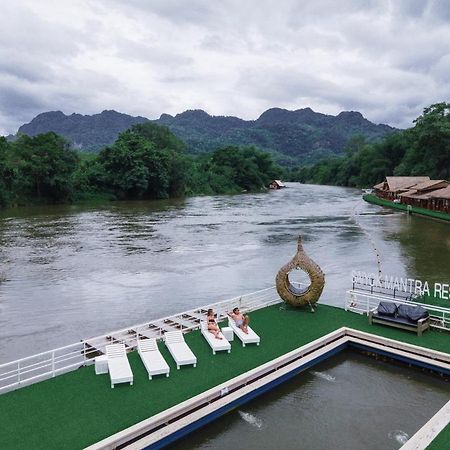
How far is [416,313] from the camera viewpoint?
12.1 meters

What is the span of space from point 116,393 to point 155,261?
659 inches

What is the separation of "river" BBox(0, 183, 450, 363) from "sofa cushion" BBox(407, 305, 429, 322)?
5.13 m

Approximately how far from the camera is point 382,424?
8.77 m

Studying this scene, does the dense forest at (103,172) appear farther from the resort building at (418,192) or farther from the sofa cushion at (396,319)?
the sofa cushion at (396,319)

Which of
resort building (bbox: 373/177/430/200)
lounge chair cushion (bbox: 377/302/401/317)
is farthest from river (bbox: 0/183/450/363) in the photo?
resort building (bbox: 373/177/430/200)

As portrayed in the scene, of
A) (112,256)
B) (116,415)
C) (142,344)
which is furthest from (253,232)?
(116,415)

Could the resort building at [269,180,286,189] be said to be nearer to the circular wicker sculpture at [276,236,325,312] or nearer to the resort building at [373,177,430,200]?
the resort building at [373,177,430,200]

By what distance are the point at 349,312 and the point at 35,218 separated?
131ft

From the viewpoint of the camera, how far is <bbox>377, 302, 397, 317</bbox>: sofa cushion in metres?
12.5

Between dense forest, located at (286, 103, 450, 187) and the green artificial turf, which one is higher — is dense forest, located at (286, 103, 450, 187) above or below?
above

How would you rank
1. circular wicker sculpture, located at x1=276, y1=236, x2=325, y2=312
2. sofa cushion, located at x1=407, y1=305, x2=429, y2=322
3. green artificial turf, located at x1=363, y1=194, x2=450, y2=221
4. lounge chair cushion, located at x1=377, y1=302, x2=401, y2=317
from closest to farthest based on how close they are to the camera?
sofa cushion, located at x1=407, y1=305, x2=429, y2=322 < lounge chair cushion, located at x1=377, y1=302, x2=401, y2=317 < circular wicker sculpture, located at x1=276, y1=236, x2=325, y2=312 < green artificial turf, located at x1=363, y1=194, x2=450, y2=221

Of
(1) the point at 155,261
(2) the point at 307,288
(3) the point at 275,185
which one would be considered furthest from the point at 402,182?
(2) the point at 307,288

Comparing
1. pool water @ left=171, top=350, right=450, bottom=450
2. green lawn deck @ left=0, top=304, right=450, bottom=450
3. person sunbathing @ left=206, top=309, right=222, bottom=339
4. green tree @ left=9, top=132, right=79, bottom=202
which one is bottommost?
pool water @ left=171, top=350, right=450, bottom=450

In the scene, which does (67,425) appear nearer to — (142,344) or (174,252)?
(142,344)
